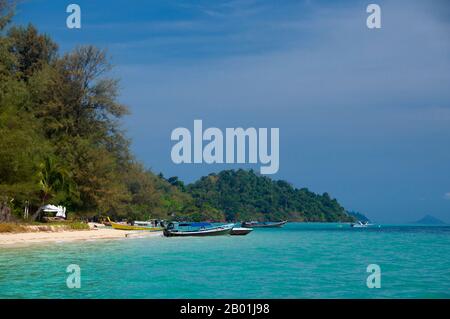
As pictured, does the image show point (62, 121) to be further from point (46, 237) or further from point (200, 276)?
point (200, 276)

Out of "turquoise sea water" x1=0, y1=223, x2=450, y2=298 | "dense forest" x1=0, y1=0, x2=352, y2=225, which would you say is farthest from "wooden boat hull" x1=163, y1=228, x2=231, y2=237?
"turquoise sea water" x1=0, y1=223, x2=450, y2=298

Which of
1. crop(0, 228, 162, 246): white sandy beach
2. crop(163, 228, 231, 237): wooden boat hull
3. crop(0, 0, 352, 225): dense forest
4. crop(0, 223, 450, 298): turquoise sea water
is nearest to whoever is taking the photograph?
crop(0, 223, 450, 298): turquoise sea water

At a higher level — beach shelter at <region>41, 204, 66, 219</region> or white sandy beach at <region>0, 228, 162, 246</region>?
beach shelter at <region>41, 204, 66, 219</region>

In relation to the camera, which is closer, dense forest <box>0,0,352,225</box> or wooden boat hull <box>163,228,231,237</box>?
dense forest <box>0,0,352,225</box>

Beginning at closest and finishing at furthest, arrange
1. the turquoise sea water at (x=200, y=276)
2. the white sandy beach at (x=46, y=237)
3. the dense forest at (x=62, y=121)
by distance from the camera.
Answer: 1. the turquoise sea water at (x=200, y=276)
2. the white sandy beach at (x=46, y=237)
3. the dense forest at (x=62, y=121)

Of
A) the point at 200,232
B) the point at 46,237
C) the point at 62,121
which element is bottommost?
the point at 200,232

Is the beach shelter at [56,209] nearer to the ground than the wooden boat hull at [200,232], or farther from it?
farther from it

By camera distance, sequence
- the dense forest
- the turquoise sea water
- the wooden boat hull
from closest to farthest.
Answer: the turquoise sea water, the dense forest, the wooden boat hull

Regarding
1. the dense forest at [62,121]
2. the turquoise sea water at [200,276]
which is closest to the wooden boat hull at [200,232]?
the dense forest at [62,121]

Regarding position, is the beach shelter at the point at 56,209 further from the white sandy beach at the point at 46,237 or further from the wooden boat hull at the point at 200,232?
the wooden boat hull at the point at 200,232

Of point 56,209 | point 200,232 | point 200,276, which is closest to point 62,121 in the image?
point 56,209

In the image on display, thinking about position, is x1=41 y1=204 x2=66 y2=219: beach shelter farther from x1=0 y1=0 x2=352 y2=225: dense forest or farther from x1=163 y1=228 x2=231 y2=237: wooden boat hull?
x1=163 y1=228 x2=231 y2=237: wooden boat hull
